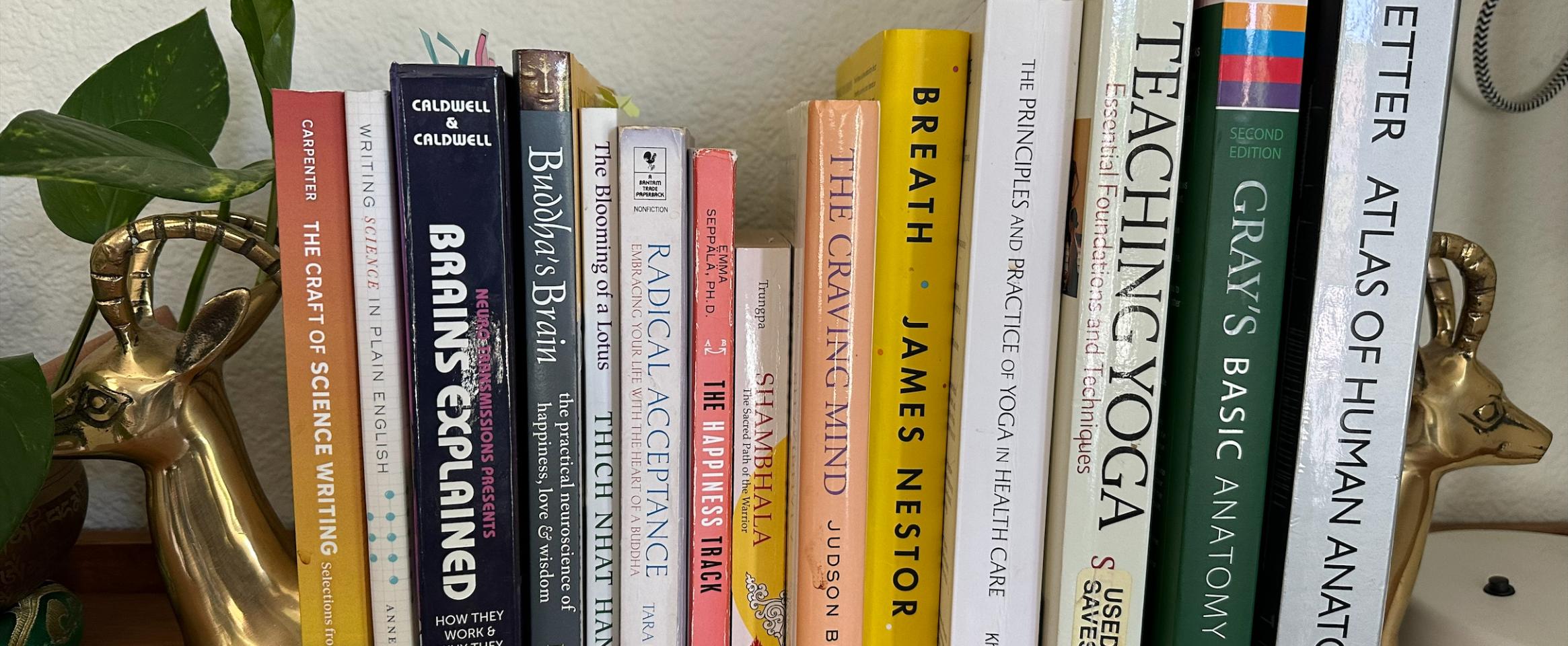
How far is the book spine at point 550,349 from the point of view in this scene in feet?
1.48

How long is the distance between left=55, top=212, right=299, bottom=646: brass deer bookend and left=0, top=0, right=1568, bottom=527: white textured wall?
17cm

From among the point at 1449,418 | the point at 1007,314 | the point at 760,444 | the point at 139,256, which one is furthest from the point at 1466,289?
the point at 139,256

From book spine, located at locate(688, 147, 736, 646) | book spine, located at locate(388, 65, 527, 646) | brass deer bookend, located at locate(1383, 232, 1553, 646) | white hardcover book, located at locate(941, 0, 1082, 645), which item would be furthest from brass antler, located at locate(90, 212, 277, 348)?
brass deer bookend, located at locate(1383, 232, 1553, 646)

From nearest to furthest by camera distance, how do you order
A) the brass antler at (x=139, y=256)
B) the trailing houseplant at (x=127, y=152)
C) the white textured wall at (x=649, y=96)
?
the trailing houseplant at (x=127, y=152) < the brass antler at (x=139, y=256) < the white textured wall at (x=649, y=96)

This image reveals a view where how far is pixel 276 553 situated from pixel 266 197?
0.90 feet

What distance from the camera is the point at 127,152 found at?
39 cm

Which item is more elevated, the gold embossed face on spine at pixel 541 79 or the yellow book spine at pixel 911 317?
the gold embossed face on spine at pixel 541 79

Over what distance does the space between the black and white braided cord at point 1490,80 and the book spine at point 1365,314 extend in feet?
1.02

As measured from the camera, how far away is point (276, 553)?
52 centimetres

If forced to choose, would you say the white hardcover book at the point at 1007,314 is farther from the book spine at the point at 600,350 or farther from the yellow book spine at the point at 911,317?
the book spine at the point at 600,350

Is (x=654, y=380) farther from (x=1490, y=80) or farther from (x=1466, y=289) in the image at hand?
(x=1490, y=80)

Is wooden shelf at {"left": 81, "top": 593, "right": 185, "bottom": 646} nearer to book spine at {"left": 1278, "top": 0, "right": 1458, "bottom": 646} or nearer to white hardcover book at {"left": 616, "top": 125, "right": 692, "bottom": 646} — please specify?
white hardcover book at {"left": 616, "top": 125, "right": 692, "bottom": 646}

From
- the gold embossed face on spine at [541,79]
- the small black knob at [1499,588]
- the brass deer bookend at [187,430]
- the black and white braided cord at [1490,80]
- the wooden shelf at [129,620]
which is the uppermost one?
the black and white braided cord at [1490,80]

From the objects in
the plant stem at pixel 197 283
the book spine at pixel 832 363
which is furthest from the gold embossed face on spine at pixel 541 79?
the plant stem at pixel 197 283
